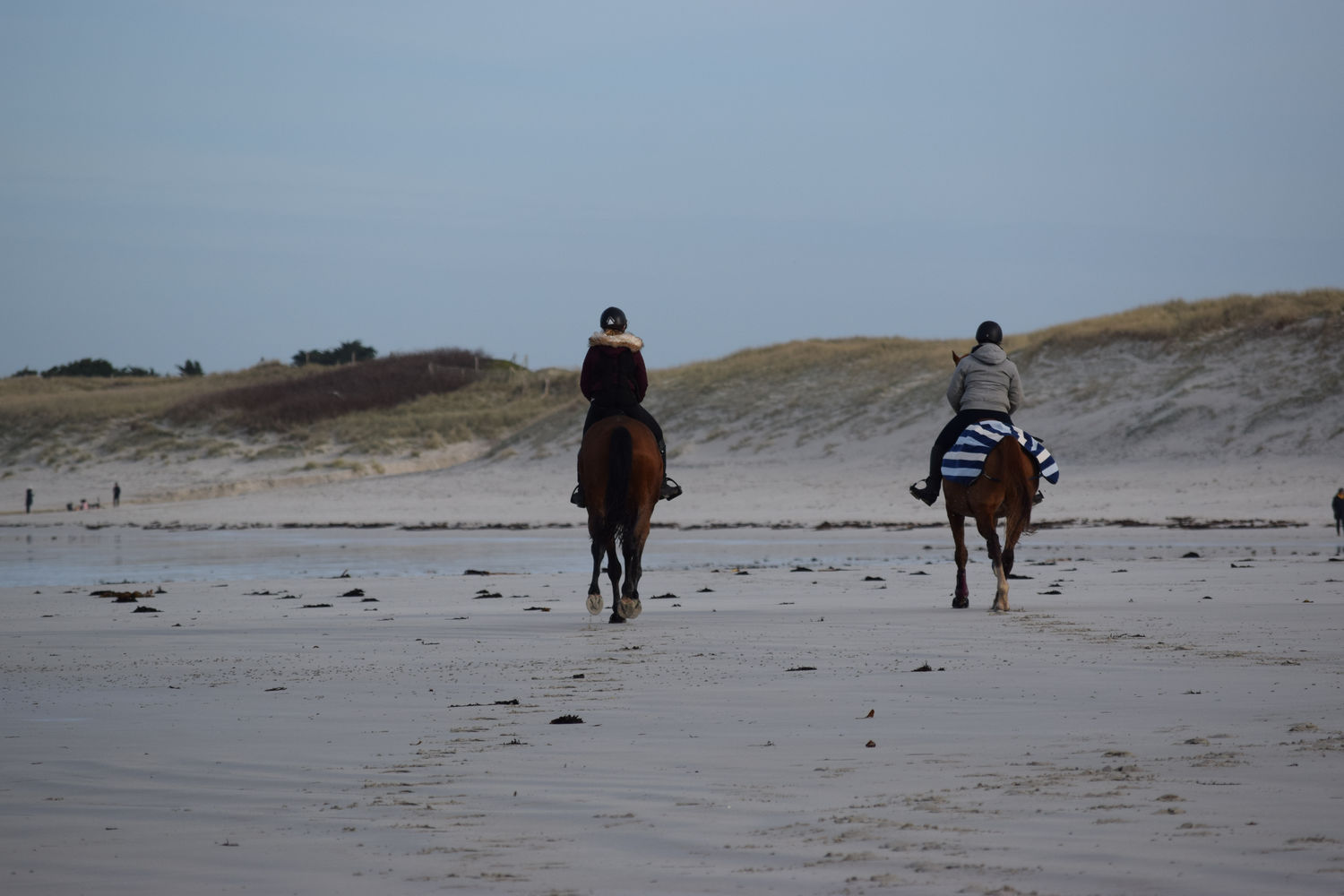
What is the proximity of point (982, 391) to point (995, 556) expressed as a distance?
1.34 metres

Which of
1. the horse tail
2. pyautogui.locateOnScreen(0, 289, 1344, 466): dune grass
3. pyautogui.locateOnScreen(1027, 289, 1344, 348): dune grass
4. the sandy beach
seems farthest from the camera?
pyautogui.locateOnScreen(0, 289, 1344, 466): dune grass

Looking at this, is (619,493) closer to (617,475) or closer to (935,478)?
(617,475)

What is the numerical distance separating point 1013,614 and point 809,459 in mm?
29237

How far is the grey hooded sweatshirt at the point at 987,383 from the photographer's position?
10.9 metres

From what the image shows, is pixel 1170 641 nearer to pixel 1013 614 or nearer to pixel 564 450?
pixel 1013 614

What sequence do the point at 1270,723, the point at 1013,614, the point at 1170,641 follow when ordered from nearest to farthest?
the point at 1270,723 < the point at 1170,641 < the point at 1013,614

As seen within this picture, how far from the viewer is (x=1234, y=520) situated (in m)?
23.5

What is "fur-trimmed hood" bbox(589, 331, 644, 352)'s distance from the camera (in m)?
10.8

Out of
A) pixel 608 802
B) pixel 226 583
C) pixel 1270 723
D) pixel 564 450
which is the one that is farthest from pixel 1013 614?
pixel 564 450

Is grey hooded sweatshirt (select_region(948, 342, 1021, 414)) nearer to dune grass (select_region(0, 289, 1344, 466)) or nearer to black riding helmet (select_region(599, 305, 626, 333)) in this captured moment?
black riding helmet (select_region(599, 305, 626, 333))

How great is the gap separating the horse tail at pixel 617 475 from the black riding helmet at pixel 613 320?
109cm

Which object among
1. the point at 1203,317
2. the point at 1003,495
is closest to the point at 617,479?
the point at 1003,495

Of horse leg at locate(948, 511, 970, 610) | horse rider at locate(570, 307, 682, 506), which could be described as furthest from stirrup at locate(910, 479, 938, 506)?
horse rider at locate(570, 307, 682, 506)

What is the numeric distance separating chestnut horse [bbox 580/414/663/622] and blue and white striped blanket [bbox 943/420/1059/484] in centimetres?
233
